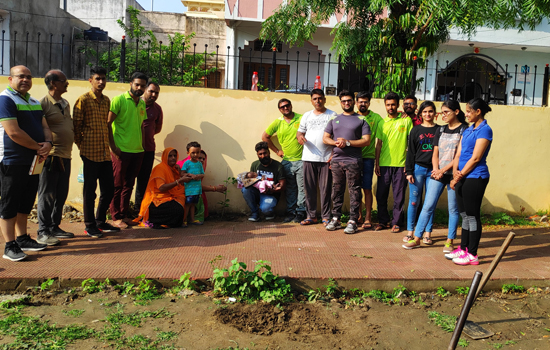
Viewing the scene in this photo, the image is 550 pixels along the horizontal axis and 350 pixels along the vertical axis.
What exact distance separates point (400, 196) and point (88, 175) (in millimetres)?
4104

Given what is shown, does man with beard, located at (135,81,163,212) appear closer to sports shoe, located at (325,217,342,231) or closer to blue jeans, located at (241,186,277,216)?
blue jeans, located at (241,186,277,216)

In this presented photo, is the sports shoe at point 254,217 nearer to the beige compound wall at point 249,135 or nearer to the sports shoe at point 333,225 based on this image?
the beige compound wall at point 249,135

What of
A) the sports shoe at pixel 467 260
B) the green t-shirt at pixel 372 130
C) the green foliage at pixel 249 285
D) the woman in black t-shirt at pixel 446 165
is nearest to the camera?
the green foliage at pixel 249 285

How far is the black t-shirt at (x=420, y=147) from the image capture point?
5.42 m

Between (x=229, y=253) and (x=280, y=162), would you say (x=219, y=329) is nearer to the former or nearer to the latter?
(x=229, y=253)

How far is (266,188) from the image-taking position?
6.57m

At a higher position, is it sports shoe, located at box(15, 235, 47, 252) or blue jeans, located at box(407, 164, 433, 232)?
blue jeans, located at box(407, 164, 433, 232)

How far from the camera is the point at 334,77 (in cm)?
1622

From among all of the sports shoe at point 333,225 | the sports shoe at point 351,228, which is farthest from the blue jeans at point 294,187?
the sports shoe at point 351,228

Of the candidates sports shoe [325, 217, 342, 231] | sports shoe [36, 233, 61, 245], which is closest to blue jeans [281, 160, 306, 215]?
sports shoe [325, 217, 342, 231]

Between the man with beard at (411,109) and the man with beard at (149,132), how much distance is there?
352 cm

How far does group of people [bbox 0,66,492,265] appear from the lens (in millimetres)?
4469

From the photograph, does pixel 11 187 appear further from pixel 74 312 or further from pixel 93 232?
pixel 74 312

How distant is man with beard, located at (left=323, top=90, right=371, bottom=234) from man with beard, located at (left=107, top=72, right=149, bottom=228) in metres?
2.58
